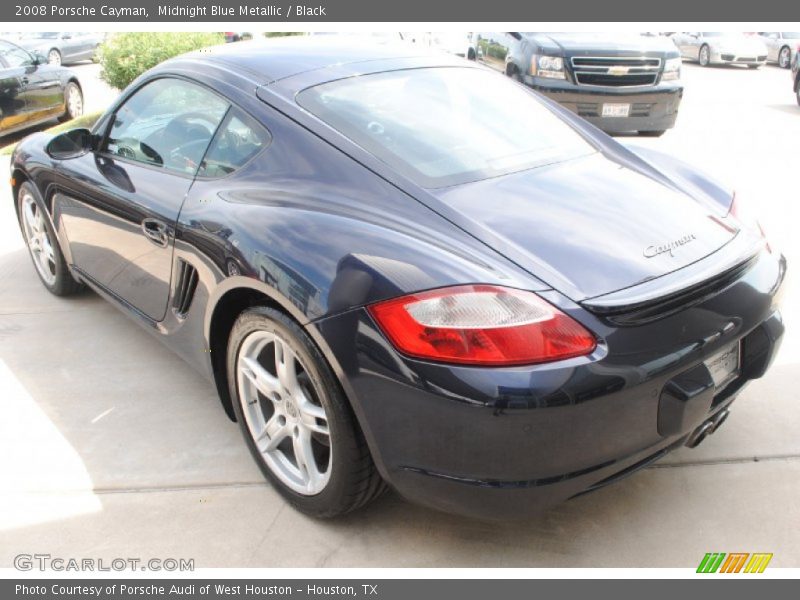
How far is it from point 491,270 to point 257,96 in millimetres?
1304

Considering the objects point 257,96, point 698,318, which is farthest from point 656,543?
point 257,96

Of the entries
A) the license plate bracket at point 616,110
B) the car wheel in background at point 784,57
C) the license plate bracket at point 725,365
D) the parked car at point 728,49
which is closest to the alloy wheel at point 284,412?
the license plate bracket at point 725,365

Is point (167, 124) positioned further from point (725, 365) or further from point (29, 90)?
point (29, 90)

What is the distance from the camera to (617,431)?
6.86 ft

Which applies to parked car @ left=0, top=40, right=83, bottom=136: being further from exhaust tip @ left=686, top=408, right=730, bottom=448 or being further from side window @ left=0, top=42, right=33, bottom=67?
exhaust tip @ left=686, top=408, right=730, bottom=448

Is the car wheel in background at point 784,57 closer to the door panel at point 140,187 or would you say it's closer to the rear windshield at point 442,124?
the rear windshield at point 442,124

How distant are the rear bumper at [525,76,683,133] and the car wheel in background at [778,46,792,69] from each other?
13350mm

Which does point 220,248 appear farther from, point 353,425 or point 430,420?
point 430,420

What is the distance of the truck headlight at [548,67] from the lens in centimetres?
791

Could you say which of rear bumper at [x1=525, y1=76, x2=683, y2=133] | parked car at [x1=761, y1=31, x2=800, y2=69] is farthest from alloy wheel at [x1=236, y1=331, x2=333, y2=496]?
parked car at [x1=761, y1=31, x2=800, y2=69]

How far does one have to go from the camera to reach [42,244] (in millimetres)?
4508

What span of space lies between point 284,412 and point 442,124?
1.24 m

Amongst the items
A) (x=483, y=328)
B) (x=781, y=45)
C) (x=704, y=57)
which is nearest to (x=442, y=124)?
(x=483, y=328)

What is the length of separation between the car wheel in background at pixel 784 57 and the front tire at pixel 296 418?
20143 mm
